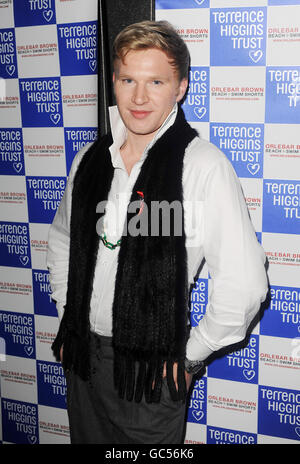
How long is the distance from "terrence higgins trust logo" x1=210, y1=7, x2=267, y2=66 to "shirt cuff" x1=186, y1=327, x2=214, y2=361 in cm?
113

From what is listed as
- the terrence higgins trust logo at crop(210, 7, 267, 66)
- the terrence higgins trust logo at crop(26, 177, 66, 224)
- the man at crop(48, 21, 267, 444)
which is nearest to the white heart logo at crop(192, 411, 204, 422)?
the man at crop(48, 21, 267, 444)

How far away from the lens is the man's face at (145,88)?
1486 millimetres

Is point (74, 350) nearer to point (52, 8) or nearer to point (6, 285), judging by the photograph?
point (6, 285)

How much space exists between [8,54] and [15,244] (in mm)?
970

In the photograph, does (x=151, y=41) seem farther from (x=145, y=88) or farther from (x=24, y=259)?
(x=24, y=259)

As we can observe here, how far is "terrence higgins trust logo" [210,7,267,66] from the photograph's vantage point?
1.79 meters

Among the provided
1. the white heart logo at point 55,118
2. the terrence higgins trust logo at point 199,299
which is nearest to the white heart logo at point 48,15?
the white heart logo at point 55,118

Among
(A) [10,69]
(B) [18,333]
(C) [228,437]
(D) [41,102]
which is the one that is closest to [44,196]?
(D) [41,102]

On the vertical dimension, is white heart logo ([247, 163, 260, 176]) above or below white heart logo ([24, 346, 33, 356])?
above

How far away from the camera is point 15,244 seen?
94.3 inches

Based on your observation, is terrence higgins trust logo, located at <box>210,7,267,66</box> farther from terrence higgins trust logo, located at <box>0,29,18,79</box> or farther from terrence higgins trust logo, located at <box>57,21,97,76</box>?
terrence higgins trust logo, located at <box>0,29,18,79</box>
